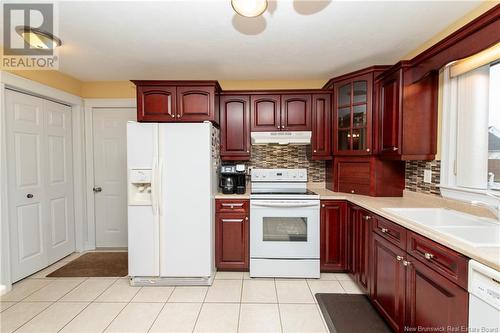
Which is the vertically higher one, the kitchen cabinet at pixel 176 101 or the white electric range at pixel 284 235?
the kitchen cabinet at pixel 176 101

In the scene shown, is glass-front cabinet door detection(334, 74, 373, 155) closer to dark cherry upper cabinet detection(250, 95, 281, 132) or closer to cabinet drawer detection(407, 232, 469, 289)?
dark cherry upper cabinet detection(250, 95, 281, 132)

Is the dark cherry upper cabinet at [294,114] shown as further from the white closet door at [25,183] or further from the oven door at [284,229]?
the white closet door at [25,183]

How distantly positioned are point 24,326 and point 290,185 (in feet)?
8.97

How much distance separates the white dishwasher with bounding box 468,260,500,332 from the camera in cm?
95

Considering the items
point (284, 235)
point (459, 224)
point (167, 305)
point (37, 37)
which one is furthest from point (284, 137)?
point (37, 37)

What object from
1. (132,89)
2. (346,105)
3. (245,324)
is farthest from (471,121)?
(132,89)

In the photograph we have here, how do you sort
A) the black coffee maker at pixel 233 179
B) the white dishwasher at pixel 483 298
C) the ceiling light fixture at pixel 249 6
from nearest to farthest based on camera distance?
1. the white dishwasher at pixel 483 298
2. the ceiling light fixture at pixel 249 6
3. the black coffee maker at pixel 233 179

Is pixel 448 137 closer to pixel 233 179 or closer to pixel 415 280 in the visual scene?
pixel 415 280

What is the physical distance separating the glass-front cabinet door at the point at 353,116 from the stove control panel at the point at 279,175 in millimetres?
502

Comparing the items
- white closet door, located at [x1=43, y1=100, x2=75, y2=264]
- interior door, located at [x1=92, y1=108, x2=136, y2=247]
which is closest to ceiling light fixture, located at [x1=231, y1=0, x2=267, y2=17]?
interior door, located at [x1=92, y1=108, x2=136, y2=247]

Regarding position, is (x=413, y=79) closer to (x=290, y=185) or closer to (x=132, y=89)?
(x=290, y=185)

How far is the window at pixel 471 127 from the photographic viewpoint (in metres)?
1.72

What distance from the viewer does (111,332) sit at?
180 centimetres

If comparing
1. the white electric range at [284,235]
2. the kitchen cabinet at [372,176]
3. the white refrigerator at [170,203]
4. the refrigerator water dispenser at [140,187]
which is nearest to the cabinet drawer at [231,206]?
the white electric range at [284,235]
